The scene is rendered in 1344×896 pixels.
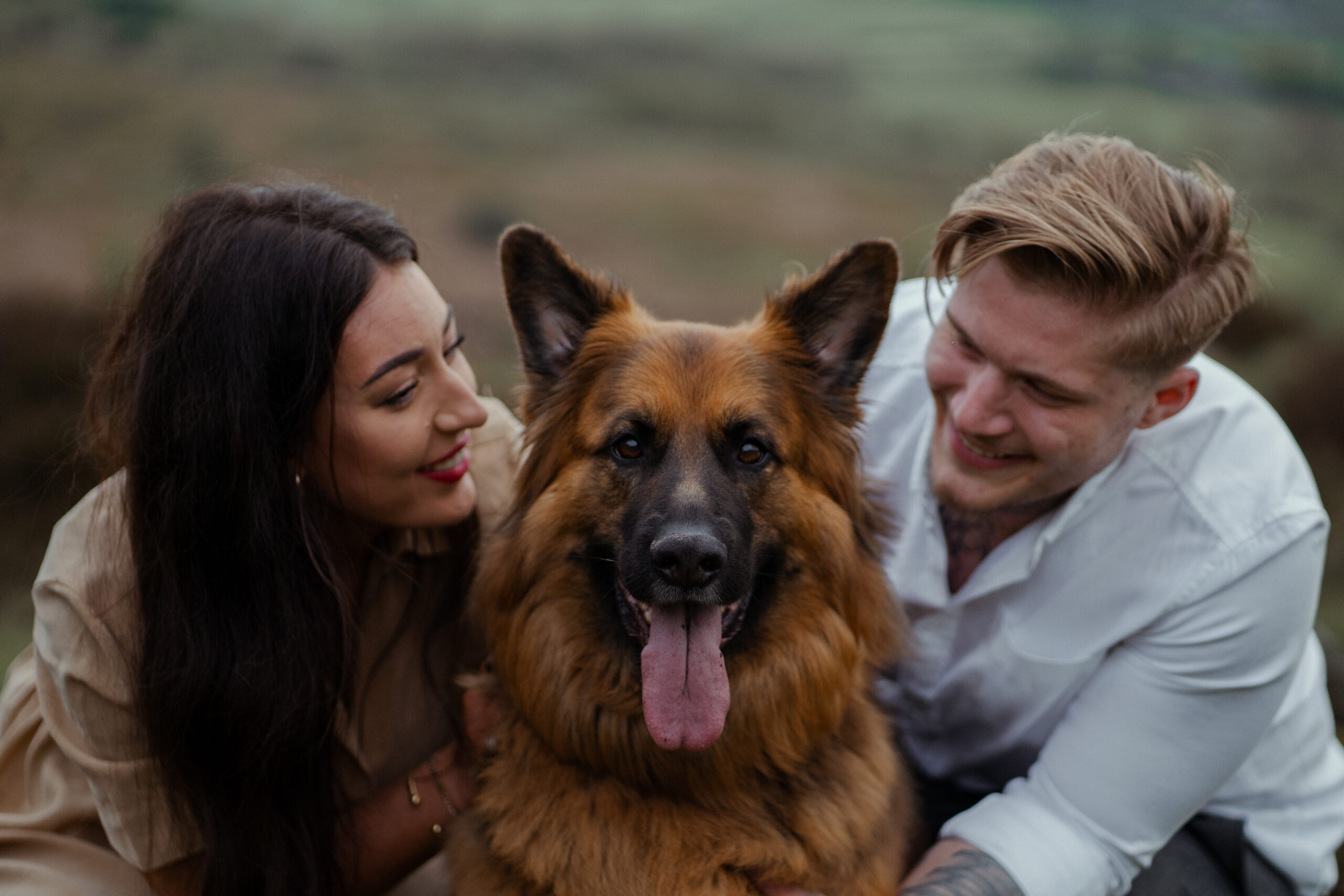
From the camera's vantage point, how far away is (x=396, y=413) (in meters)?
2.83

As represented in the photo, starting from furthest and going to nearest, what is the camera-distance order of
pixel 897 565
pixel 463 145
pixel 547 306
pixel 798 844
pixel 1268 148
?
pixel 463 145 < pixel 1268 148 < pixel 897 565 < pixel 547 306 < pixel 798 844

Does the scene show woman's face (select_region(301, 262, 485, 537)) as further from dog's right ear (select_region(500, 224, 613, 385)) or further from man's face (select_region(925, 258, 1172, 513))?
man's face (select_region(925, 258, 1172, 513))

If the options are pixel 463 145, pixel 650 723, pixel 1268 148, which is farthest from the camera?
pixel 463 145

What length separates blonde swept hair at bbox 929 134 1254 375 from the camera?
8.94ft

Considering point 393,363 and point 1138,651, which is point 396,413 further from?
point 1138,651

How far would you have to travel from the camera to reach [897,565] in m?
3.46

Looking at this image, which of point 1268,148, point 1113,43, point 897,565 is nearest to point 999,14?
point 1113,43

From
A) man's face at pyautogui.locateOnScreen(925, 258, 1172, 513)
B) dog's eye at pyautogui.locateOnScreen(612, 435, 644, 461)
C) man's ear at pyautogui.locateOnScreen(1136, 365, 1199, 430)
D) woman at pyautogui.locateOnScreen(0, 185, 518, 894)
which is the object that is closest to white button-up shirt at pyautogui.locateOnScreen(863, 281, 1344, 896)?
man's ear at pyautogui.locateOnScreen(1136, 365, 1199, 430)

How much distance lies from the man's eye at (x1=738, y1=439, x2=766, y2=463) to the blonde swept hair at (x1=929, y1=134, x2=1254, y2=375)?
0.86 metres

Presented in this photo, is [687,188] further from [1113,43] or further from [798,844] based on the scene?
[798,844]

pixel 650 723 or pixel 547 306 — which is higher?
pixel 547 306

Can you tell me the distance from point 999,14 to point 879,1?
1475mm

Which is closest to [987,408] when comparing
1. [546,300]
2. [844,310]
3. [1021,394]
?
[1021,394]

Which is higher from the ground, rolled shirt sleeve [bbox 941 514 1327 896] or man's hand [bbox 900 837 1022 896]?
rolled shirt sleeve [bbox 941 514 1327 896]
